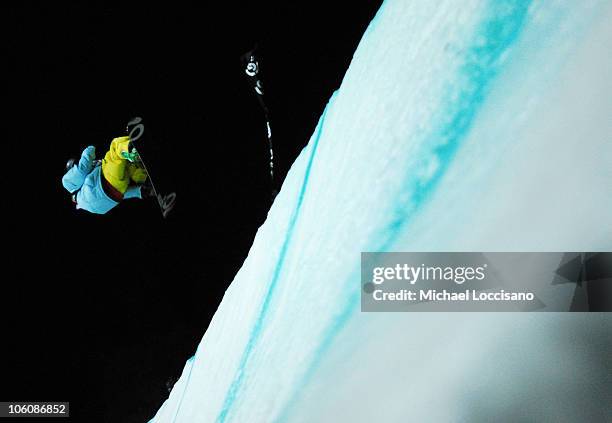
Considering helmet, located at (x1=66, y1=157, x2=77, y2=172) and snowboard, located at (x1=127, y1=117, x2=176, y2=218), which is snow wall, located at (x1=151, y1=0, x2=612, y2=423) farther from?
helmet, located at (x1=66, y1=157, x2=77, y2=172)

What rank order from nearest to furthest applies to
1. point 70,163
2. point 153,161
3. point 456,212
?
point 456,212, point 153,161, point 70,163

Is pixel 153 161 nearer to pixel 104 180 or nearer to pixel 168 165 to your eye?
pixel 168 165

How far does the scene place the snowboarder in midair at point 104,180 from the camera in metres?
1.54

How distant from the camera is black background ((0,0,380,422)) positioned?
1446 mm

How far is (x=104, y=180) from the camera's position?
157 cm

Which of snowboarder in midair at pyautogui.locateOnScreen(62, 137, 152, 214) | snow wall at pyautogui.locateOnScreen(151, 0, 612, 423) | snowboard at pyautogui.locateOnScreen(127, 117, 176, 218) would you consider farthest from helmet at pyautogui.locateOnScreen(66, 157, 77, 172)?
snow wall at pyautogui.locateOnScreen(151, 0, 612, 423)

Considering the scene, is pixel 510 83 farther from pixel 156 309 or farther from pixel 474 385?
pixel 156 309

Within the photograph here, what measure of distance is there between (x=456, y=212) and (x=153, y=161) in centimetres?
95

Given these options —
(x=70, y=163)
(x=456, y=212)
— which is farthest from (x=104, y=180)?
(x=456, y=212)

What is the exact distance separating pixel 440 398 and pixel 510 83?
67 centimetres

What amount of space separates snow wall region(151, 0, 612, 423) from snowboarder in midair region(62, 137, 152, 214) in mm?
647

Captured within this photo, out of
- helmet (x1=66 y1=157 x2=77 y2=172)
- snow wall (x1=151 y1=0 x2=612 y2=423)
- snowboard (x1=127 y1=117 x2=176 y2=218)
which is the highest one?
helmet (x1=66 y1=157 x2=77 y2=172)

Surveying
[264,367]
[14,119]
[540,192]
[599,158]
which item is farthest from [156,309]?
[599,158]

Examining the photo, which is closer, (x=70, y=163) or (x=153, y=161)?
(x=153, y=161)
